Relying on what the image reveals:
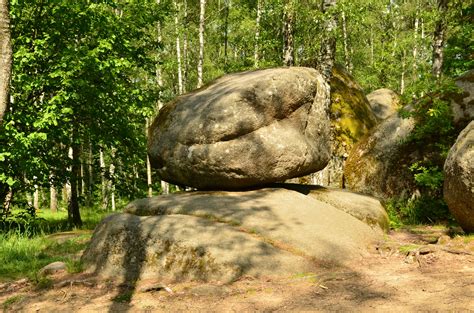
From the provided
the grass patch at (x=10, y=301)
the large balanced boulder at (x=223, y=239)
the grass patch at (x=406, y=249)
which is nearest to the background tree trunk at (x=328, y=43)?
the large balanced boulder at (x=223, y=239)

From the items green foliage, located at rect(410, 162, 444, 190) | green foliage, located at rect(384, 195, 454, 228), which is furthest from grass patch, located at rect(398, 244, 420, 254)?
green foliage, located at rect(410, 162, 444, 190)

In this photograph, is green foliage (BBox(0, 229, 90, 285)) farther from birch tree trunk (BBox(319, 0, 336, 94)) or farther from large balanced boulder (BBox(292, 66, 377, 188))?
birch tree trunk (BBox(319, 0, 336, 94))

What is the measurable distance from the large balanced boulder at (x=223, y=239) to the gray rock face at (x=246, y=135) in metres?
0.70

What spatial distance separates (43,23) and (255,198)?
8.50 metres

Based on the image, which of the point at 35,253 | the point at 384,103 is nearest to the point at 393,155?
the point at 384,103

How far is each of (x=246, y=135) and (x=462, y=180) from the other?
4.17 m

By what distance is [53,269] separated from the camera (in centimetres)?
688

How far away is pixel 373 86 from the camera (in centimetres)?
3359

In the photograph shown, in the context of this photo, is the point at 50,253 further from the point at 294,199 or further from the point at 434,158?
the point at 434,158

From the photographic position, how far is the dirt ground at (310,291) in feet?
14.9

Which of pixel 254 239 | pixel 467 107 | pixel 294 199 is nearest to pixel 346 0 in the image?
pixel 467 107

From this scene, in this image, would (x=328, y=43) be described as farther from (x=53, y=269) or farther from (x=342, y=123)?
(x=53, y=269)

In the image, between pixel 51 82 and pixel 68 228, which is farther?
pixel 68 228

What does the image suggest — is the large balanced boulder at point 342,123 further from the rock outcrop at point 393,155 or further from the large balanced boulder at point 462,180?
the large balanced boulder at point 462,180
